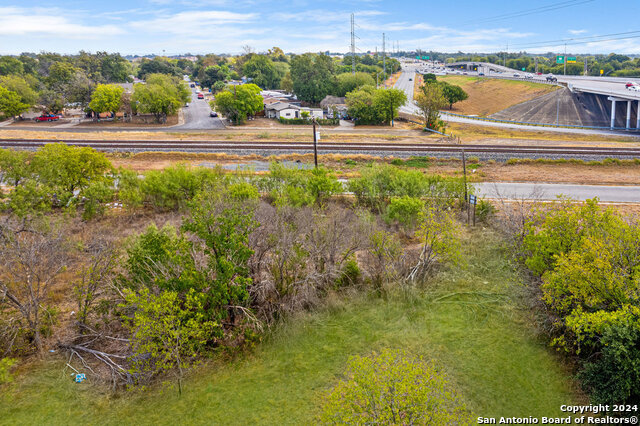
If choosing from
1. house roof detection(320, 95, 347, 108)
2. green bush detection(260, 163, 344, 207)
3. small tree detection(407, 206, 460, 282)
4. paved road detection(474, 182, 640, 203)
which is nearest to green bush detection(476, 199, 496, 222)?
paved road detection(474, 182, 640, 203)

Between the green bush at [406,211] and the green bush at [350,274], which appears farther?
the green bush at [406,211]

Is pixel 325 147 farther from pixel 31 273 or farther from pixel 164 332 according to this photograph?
pixel 164 332

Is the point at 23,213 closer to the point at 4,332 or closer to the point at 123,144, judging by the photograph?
the point at 4,332

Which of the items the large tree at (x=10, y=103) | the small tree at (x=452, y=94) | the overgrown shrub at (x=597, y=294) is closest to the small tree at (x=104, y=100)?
the large tree at (x=10, y=103)

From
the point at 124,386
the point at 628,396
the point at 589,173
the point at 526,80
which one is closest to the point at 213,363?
the point at 124,386

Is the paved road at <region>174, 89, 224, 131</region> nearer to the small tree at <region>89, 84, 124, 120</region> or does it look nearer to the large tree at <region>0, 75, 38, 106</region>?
the small tree at <region>89, 84, 124, 120</region>

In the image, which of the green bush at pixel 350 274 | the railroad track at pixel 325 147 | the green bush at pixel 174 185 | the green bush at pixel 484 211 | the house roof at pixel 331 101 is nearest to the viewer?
the green bush at pixel 350 274

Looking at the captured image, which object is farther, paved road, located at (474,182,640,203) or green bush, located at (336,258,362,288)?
paved road, located at (474,182,640,203)

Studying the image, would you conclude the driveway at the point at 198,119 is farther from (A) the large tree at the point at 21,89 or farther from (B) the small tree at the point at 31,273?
(B) the small tree at the point at 31,273
